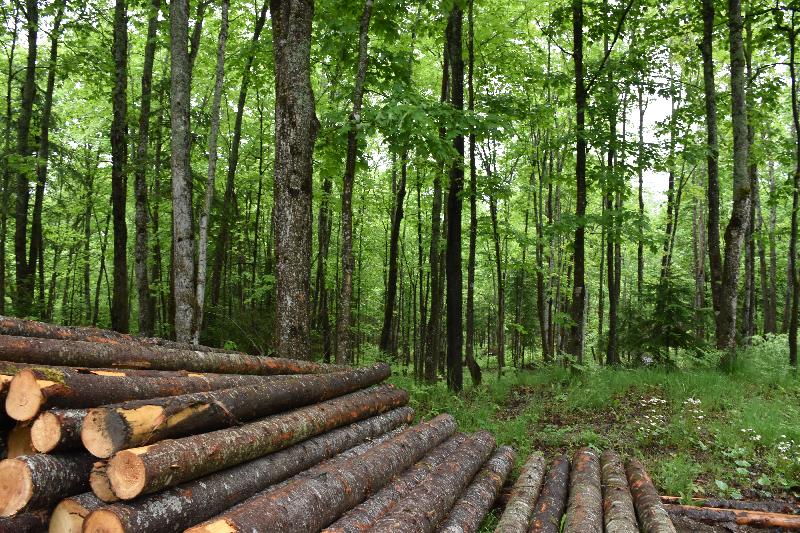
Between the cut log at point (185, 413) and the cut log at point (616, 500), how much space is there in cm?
314

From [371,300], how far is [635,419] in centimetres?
2381

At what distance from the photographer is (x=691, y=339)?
1338 cm

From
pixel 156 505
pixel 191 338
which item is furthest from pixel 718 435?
pixel 191 338

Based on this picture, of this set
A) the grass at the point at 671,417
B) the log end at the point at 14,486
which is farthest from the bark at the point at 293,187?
the log end at the point at 14,486

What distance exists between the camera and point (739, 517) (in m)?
4.95

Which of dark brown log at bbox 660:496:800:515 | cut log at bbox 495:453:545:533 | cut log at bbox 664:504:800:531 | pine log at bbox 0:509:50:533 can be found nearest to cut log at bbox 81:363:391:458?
pine log at bbox 0:509:50:533

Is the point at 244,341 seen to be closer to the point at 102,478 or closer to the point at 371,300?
the point at 102,478

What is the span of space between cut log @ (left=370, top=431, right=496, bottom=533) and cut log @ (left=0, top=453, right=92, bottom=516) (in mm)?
1968

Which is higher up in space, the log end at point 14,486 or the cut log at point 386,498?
the log end at point 14,486

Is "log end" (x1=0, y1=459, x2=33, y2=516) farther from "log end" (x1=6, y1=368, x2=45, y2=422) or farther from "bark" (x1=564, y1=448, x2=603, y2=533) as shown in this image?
"bark" (x1=564, y1=448, x2=603, y2=533)

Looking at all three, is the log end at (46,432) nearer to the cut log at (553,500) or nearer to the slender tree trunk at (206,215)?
the cut log at (553,500)

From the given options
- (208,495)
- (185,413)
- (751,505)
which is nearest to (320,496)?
(208,495)

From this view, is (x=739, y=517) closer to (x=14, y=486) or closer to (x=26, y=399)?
(x=14, y=486)

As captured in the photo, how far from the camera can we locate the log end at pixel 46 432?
9.53 feet
